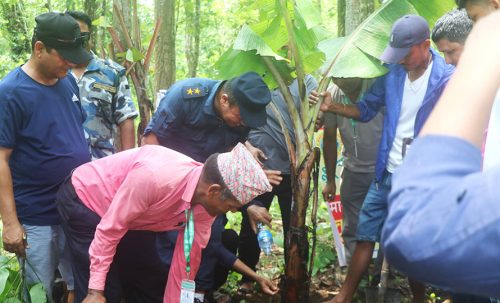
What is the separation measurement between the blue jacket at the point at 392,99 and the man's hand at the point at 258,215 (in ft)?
2.60

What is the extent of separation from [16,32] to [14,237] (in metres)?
9.73

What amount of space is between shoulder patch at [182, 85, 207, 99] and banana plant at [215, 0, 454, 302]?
1.20 feet

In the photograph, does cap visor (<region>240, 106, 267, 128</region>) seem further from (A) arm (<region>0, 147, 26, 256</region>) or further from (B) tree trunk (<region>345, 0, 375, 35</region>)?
(B) tree trunk (<region>345, 0, 375, 35</region>)

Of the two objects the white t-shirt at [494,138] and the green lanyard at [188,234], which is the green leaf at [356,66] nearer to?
the green lanyard at [188,234]

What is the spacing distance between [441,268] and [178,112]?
3022 mm

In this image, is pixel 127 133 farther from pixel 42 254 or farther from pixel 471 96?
pixel 471 96

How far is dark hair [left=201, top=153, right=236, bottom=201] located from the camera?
102 inches

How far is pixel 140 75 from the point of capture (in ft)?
15.9

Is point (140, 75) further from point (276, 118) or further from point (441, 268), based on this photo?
point (441, 268)

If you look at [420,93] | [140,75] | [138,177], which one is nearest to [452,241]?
[138,177]

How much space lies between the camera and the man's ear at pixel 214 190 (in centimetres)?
258

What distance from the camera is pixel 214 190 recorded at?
8.54 ft

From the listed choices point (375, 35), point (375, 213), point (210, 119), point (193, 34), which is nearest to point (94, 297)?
point (210, 119)

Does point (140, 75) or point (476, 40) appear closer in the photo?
point (476, 40)
